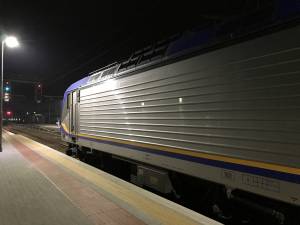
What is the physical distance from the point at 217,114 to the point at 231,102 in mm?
307

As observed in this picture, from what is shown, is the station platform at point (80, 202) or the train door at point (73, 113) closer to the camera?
the station platform at point (80, 202)

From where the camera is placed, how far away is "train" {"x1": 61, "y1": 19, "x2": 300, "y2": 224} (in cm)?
325

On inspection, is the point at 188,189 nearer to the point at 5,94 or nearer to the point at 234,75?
the point at 234,75

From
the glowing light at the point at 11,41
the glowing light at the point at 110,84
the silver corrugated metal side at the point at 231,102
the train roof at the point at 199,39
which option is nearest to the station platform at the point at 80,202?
the silver corrugated metal side at the point at 231,102

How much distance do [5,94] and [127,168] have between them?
21790 mm

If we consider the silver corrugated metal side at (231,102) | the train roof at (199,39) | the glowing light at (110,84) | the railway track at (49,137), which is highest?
the train roof at (199,39)

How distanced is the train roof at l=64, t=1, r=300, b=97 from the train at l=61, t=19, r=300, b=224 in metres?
0.03

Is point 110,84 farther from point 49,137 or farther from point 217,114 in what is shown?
point 49,137

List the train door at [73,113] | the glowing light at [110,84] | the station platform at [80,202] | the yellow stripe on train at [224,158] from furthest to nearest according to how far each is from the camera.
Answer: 1. the train door at [73,113]
2. the glowing light at [110,84]
3. the station platform at [80,202]
4. the yellow stripe on train at [224,158]

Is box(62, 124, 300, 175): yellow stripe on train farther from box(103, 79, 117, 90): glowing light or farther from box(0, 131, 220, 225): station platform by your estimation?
box(103, 79, 117, 90): glowing light

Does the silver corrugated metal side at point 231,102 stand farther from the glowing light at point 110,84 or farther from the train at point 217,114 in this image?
the glowing light at point 110,84

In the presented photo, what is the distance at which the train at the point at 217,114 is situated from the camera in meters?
3.25

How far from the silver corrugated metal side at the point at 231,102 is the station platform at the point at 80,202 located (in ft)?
3.39

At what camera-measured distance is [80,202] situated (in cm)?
518
